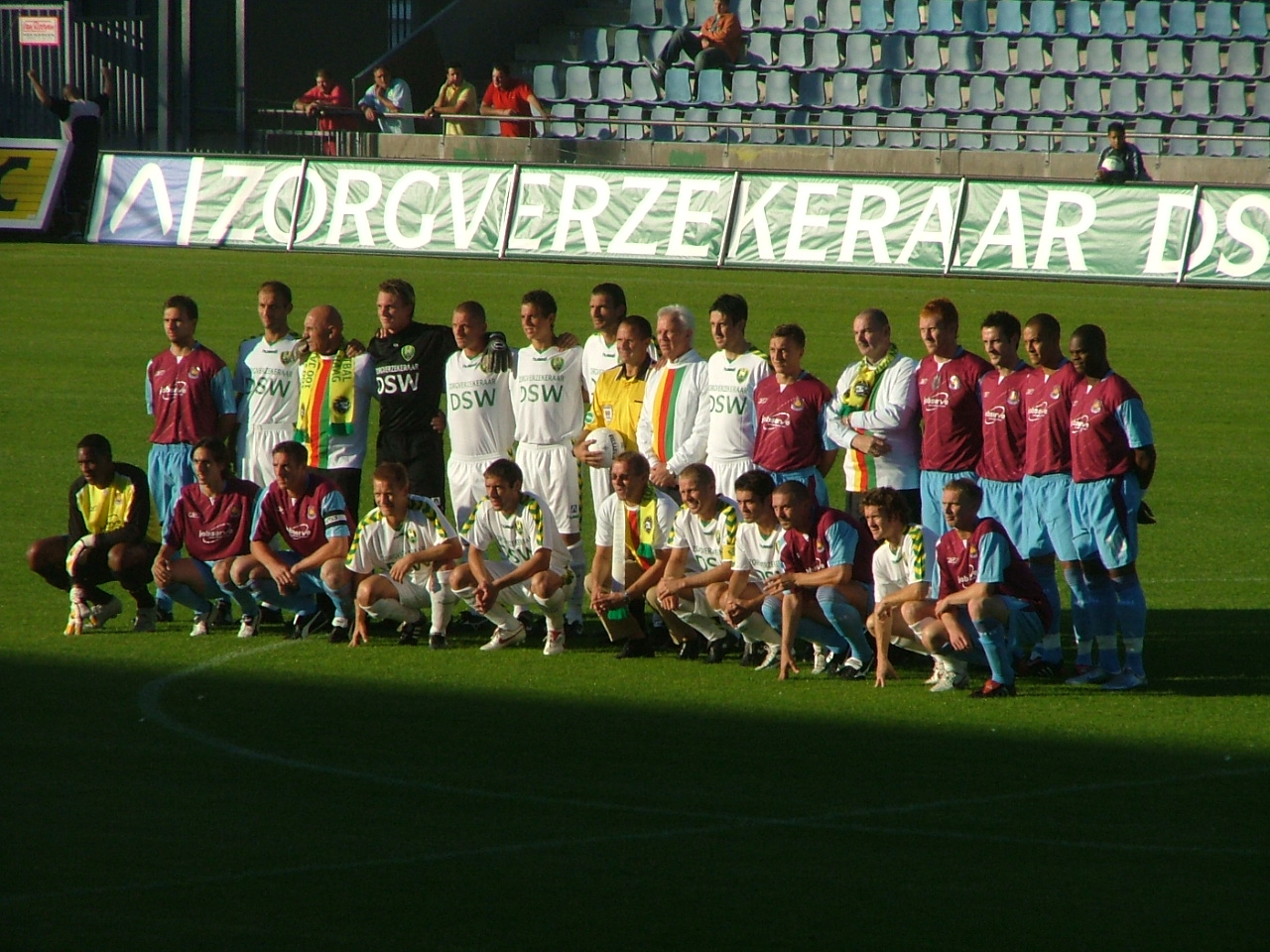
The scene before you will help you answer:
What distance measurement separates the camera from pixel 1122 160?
80.8 feet

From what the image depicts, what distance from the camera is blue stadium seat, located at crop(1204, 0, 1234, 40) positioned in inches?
1265

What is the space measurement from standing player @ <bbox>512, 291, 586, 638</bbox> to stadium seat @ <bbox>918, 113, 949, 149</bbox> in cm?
1828

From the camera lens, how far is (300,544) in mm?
11719

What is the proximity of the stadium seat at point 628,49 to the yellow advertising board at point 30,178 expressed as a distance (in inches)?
434

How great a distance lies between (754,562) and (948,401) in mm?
1484

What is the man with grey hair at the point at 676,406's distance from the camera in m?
11.5

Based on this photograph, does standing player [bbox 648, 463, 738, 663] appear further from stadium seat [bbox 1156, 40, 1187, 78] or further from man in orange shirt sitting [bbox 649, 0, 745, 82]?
stadium seat [bbox 1156, 40, 1187, 78]

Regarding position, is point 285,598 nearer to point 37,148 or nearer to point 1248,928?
point 1248,928

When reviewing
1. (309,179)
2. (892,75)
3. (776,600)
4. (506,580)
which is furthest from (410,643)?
(892,75)

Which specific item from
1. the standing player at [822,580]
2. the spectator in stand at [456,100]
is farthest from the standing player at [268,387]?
the spectator in stand at [456,100]

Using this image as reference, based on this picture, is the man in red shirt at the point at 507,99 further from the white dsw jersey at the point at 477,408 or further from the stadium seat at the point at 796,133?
the white dsw jersey at the point at 477,408

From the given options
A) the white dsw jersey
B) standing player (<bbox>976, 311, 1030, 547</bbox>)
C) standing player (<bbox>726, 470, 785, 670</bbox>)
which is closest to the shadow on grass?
standing player (<bbox>726, 470, 785, 670</bbox>)

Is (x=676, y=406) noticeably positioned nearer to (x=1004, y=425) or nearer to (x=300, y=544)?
(x=1004, y=425)

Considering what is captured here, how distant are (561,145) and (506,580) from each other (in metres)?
17.7
